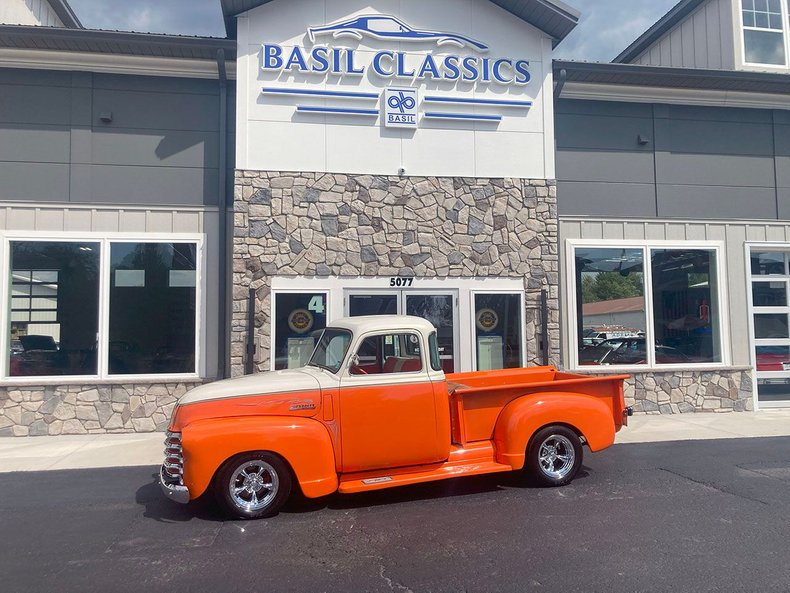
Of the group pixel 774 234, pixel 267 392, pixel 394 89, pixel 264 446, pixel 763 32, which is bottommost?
pixel 264 446

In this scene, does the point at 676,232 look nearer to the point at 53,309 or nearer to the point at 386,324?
the point at 386,324

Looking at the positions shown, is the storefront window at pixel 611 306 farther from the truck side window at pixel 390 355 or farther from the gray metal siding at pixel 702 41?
the truck side window at pixel 390 355

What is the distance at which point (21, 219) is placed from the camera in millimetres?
9914

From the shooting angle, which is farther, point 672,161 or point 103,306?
point 672,161

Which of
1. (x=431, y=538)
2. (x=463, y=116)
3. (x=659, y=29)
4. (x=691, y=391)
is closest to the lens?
(x=431, y=538)

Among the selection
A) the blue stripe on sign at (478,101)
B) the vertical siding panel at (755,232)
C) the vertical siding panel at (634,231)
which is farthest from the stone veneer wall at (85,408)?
the vertical siding panel at (755,232)

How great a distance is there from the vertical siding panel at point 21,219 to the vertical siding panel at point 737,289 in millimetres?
12557

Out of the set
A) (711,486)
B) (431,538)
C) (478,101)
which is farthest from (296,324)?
(711,486)

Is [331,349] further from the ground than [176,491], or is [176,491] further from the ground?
[331,349]

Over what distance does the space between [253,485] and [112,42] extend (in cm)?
808

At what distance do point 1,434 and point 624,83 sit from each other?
12.5m

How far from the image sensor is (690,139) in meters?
12.0

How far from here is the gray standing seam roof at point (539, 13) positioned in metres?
9.94

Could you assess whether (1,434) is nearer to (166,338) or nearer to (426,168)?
(166,338)
